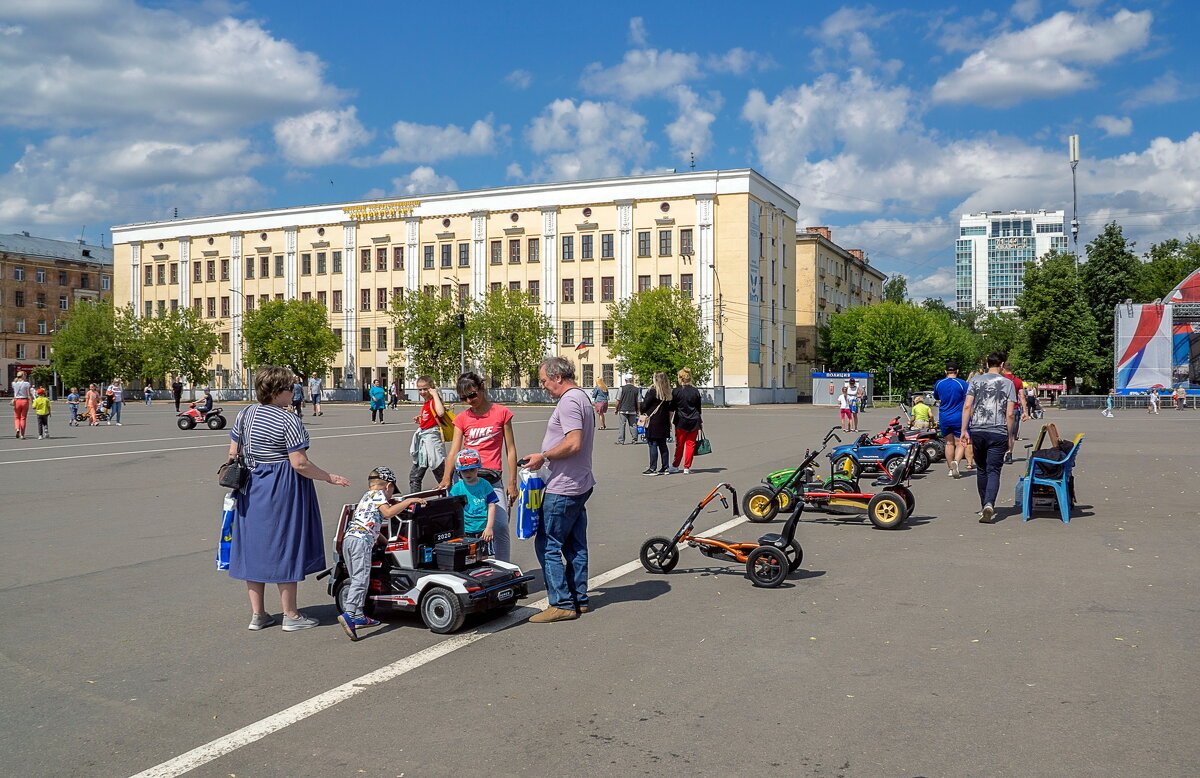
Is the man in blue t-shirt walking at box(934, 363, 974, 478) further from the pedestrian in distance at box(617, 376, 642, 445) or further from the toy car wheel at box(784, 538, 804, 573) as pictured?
the pedestrian in distance at box(617, 376, 642, 445)

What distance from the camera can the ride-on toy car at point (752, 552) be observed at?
7.71 meters

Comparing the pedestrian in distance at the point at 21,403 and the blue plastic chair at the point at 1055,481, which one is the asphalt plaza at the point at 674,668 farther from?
the pedestrian in distance at the point at 21,403

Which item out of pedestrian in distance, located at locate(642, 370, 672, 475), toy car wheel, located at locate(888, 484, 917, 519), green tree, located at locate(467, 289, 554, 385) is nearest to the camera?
toy car wheel, located at locate(888, 484, 917, 519)

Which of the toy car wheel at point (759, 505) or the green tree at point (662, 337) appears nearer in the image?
the toy car wheel at point (759, 505)

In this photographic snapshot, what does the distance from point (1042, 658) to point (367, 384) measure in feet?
262

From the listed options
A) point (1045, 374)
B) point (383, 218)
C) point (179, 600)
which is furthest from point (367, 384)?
point (179, 600)

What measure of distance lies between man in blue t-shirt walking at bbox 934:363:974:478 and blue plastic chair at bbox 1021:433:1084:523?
446 cm

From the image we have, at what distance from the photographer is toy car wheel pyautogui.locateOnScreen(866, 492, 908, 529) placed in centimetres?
1063

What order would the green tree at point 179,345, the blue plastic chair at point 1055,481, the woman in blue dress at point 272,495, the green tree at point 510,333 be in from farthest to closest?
the green tree at point 179,345 → the green tree at point 510,333 → the blue plastic chair at point 1055,481 → the woman in blue dress at point 272,495

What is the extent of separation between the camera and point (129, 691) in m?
5.23

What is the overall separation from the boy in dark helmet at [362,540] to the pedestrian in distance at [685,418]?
10.1 meters

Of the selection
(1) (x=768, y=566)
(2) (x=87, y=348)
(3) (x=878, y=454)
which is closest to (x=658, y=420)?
(3) (x=878, y=454)

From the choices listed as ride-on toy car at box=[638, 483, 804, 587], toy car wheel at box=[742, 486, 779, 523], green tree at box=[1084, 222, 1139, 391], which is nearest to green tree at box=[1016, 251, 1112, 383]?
green tree at box=[1084, 222, 1139, 391]

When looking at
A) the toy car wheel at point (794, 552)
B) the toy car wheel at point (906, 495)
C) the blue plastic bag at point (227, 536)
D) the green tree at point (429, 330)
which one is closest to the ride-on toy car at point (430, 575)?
the blue plastic bag at point (227, 536)
